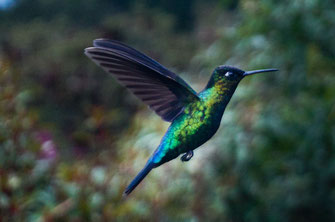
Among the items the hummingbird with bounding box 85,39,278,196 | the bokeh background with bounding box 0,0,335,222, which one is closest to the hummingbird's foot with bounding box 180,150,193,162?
the hummingbird with bounding box 85,39,278,196

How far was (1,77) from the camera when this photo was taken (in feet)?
4.91

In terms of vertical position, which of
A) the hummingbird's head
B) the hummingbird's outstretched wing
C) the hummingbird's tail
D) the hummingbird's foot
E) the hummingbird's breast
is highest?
the hummingbird's outstretched wing

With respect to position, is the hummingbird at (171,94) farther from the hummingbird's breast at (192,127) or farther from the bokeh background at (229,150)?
the bokeh background at (229,150)

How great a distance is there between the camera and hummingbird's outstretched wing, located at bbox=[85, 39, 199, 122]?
325 mm

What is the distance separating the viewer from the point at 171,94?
1.25ft

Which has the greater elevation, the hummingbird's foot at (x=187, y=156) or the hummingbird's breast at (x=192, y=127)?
the hummingbird's breast at (x=192, y=127)

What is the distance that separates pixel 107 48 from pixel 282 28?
1.73 meters

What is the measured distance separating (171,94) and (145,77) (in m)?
0.04

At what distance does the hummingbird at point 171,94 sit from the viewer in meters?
0.32

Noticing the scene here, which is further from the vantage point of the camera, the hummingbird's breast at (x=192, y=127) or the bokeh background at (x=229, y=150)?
the bokeh background at (x=229, y=150)

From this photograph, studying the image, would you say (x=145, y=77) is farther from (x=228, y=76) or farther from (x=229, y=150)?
(x=229, y=150)

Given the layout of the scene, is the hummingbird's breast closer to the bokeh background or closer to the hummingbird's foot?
the hummingbird's foot

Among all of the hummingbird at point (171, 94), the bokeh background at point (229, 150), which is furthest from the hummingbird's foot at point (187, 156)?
the bokeh background at point (229, 150)

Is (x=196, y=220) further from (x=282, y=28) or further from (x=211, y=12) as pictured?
(x=211, y=12)
